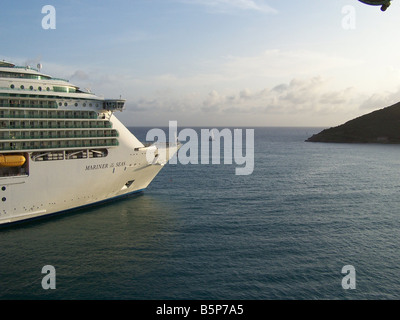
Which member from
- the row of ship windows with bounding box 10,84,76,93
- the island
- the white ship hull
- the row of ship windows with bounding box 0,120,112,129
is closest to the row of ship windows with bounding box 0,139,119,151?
the white ship hull

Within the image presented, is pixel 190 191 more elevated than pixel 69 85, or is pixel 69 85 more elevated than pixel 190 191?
pixel 69 85

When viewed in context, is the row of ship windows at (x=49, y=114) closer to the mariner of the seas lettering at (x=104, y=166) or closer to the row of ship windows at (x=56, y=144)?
the row of ship windows at (x=56, y=144)

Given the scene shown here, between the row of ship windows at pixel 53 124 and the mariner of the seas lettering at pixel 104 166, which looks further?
the mariner of the seas lettering at pixel 104 166

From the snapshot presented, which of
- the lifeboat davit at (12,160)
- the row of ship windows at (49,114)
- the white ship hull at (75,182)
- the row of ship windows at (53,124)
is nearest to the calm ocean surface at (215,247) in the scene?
the white ship hull at (75,182)

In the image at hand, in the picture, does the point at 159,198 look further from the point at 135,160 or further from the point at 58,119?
the point at 58,119

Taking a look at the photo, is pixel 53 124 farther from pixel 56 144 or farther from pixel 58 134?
pixel 56 144

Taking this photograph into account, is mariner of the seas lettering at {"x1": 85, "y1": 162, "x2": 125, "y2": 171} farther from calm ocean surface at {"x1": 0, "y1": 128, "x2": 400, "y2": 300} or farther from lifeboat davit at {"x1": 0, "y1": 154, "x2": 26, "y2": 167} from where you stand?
lifeboat davit at {"x1": 0, "y1": 154, "x2": 26, "y2": 167}

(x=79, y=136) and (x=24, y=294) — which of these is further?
(x=79, y=136)
